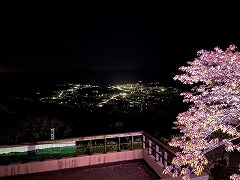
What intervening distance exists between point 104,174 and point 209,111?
11.3 ft

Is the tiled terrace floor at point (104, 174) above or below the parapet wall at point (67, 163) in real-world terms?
below

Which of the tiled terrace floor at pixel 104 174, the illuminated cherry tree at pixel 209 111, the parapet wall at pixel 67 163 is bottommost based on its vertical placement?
the tiled terrace floor at pixel 104 174

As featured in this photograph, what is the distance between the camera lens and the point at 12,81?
77.5 m

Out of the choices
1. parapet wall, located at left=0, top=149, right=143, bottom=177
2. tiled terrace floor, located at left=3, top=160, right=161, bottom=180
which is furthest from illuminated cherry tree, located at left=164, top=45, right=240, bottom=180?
parapet wall, located at left=0, top=149, right=143, bottom=177

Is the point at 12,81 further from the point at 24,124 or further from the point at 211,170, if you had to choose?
the point at 211,170

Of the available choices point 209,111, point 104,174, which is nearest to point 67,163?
point 104,174

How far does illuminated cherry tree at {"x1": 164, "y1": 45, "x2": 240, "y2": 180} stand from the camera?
4797 millimetres

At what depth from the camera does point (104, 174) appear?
22.3 feet

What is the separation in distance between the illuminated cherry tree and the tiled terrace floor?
65.3 inches

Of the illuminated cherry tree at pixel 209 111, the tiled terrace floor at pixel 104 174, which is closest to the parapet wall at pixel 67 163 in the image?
the tiled terrace floor at pixel 104 174

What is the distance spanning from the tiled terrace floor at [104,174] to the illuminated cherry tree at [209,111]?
1.66 m

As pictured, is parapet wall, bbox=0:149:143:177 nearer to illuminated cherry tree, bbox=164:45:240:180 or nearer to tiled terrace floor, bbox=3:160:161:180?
tiled terrace floor, bbox=3:160:161:180

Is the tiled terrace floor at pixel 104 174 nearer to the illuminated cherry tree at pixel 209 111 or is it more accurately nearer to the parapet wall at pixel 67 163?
the parapet wall at pixel 67 163

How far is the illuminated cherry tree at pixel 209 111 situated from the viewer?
15.7 feet
